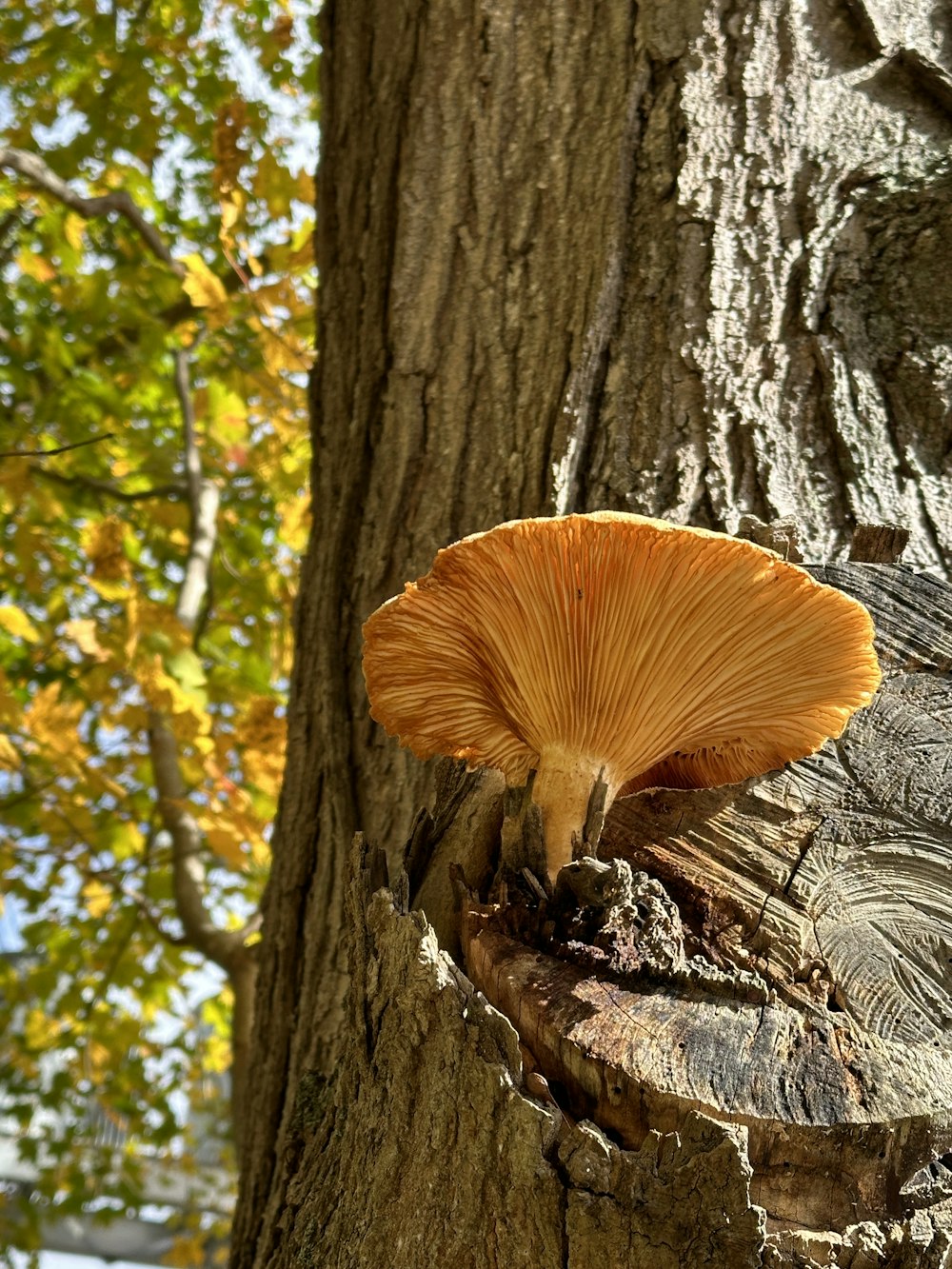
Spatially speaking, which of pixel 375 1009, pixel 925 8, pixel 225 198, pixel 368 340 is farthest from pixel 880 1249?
pixel 225 198

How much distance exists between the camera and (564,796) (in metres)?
1.48


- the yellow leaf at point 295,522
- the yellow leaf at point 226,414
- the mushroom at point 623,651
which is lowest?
the mushroom at point 623,651

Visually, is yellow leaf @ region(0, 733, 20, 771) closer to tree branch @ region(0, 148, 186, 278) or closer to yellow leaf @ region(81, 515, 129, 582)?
yellow leaf @ region(81, 515, 129, 582)

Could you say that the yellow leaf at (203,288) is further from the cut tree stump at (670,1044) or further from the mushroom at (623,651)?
the cut tree stump at (670,1044)

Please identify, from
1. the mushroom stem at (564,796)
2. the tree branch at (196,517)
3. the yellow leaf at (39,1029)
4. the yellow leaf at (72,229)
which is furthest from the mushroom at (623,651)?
the yellow leaf at (39,1029)

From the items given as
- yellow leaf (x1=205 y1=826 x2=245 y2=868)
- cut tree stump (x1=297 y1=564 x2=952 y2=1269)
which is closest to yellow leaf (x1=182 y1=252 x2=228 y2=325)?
yellow leaf (x1=205 y1=826 x2=245 y2=868)

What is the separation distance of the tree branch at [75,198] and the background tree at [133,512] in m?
0.02

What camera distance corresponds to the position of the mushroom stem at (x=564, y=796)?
4.80 ft

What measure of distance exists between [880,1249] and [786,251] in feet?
5.65

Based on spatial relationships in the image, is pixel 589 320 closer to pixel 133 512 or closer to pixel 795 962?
pixel 795 962

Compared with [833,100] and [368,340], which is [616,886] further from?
[833,100]

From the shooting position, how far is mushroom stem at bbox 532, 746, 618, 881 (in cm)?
146

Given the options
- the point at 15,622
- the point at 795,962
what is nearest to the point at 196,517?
the point at 15,622

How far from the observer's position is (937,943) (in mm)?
1363
